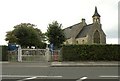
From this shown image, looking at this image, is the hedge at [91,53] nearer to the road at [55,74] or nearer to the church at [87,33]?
the road at [55,74]

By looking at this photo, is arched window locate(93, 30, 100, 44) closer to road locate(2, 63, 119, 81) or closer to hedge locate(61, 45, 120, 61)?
hedge locate(61, 45, 120, 61)

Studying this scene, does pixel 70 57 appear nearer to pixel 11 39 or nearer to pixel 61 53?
pixel 61 53

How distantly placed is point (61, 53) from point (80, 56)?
210 centimetres

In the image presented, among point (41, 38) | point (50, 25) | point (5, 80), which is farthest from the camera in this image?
point (41, 38)

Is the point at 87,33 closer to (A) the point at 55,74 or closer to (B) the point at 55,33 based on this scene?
(B) the point at 55,33

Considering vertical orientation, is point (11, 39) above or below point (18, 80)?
above

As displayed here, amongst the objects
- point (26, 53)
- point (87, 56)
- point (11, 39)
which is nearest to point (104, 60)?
point (87, 56)

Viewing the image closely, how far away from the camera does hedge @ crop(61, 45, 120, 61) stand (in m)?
33.9

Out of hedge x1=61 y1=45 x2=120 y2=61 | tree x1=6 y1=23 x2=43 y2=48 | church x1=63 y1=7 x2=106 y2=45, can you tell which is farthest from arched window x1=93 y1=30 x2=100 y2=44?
hedge x1=61 y1=45 x2=120 y2=61

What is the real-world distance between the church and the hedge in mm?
59894

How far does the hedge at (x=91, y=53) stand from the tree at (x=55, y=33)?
94.4 feet

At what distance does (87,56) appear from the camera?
33.9 meters

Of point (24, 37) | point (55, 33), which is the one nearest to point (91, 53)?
point (55, 33)

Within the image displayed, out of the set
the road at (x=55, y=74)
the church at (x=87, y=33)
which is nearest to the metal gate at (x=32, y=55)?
the road at (x=55, y=74)
